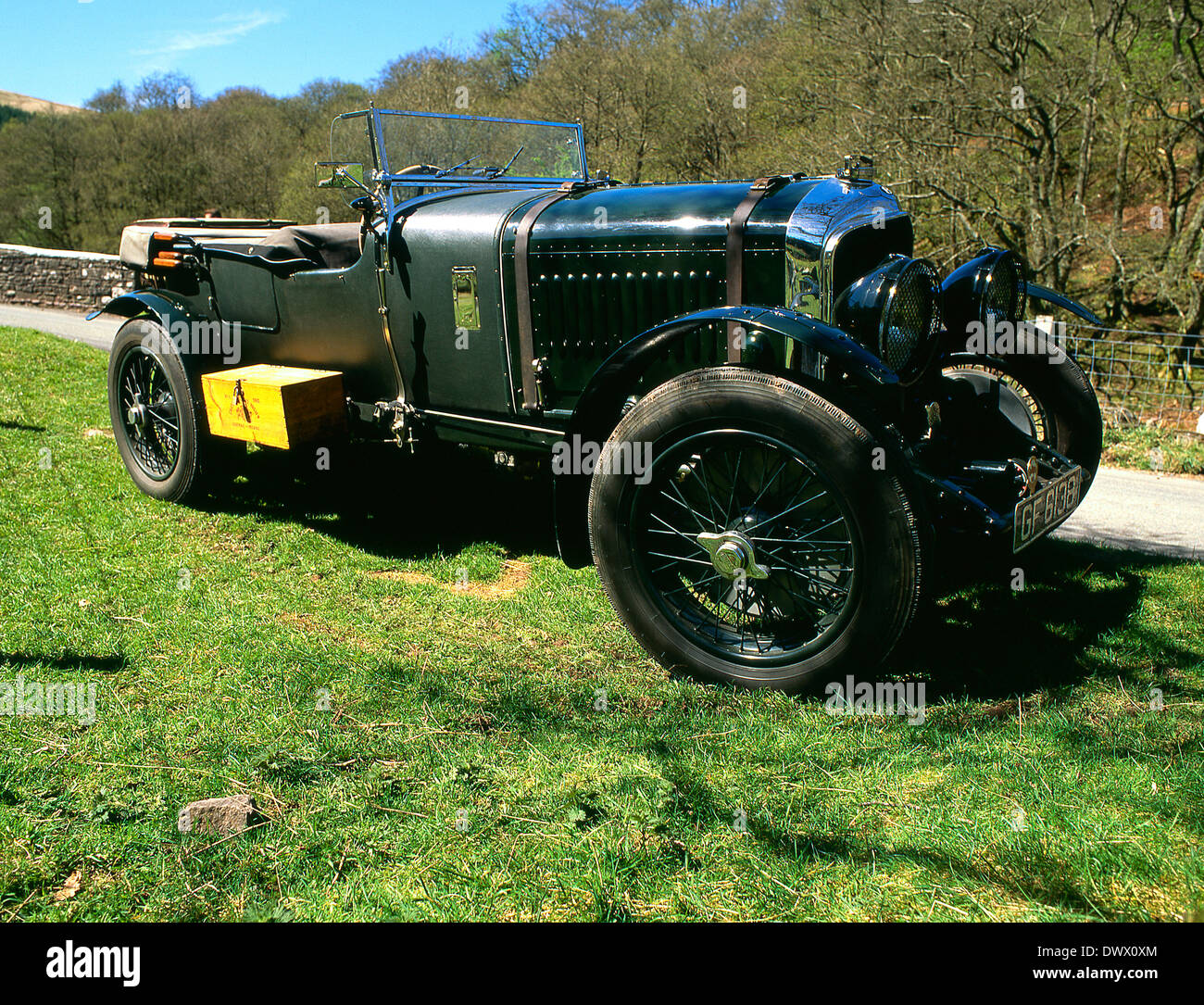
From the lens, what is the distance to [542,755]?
2861mm

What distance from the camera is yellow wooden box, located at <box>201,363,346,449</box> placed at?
15.0 ft

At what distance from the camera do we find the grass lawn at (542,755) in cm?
226

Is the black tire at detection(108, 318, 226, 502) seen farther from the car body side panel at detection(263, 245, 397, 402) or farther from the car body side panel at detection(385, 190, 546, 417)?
the car body side panel at detection(385, 190, 546, 417)

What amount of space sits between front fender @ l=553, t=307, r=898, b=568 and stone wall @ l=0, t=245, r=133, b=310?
1450 centimetres

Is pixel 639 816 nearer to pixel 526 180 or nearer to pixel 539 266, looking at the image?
pixel 539 266

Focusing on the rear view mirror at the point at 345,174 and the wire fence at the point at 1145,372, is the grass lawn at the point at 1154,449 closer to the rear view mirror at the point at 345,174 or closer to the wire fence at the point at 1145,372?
the wire fence at the point at 1145,372

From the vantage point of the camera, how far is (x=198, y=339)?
518cm

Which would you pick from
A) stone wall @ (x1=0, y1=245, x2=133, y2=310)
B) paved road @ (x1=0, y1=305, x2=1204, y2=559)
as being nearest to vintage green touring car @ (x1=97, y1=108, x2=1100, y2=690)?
paved road @ (x1=0, y1=305, x2=1204, y2=559)

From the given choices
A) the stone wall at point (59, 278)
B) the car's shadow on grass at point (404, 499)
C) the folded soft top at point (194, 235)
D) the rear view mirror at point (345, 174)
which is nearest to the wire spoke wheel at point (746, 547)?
the car's shadow on grass at point (404, 499)

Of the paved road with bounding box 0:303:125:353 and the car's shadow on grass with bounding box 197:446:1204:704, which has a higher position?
the paved road with bounding box 0:303:125:353

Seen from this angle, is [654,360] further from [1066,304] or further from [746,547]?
[1066,304]

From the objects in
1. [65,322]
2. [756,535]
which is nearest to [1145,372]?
[756,535]
